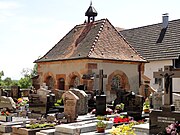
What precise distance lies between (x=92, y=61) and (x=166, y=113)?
40.3 ft

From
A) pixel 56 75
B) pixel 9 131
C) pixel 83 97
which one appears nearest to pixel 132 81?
pixel 56 75

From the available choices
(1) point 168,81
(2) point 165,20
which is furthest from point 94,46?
(2) point 165,20

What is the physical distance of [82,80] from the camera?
71.4 feet

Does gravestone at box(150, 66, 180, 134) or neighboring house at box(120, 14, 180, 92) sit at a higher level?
neighboring house at box(120, 14, 180, 92)

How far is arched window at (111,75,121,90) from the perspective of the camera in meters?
23.1

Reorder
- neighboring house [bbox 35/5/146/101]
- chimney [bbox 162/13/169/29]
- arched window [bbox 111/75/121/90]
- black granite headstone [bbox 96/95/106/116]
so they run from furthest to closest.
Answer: chimney [bbox 162/13/169/29], arched window [bbox 111/75/121/90], neighboring house [bbox 35/5/146/101], black granite headstone [bbox 96/95/106/116]

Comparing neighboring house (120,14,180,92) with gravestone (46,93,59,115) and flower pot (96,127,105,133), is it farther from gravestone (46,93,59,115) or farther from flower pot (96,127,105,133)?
flower pot (96,127,105,133)

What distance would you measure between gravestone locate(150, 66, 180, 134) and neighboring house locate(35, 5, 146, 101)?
1090cm

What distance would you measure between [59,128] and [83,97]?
4.95 m

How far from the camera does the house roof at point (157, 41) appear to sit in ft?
95.0

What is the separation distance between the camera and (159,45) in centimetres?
3058

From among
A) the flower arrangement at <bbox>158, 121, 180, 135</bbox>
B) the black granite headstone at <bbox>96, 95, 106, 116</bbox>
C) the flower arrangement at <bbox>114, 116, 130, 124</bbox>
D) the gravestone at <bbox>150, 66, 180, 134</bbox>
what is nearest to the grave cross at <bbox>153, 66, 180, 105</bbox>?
the gravestone at <bbox>150, 66, 180, 134</bbox>

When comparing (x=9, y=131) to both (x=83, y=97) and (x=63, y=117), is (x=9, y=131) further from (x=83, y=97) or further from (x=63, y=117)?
(x=83, y=97)

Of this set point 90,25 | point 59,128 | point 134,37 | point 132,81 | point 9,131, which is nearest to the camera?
point 59,128
